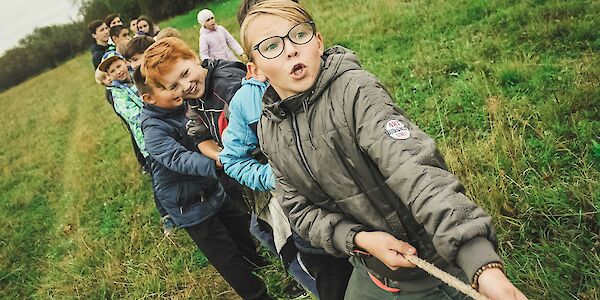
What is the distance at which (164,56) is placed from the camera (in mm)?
2932

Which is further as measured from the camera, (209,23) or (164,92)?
(209,23)

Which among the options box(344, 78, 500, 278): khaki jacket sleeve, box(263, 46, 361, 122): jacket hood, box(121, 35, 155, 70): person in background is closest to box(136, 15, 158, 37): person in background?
box(121, 35, 155, 70): person in background

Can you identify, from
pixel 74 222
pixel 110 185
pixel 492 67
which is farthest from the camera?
pixel 110 185

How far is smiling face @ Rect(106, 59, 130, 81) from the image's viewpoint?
16.9ft

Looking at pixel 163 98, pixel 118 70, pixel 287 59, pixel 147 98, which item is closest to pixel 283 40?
pixel 287 59

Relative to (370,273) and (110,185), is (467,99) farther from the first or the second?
(110,185)

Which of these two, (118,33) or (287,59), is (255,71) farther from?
(118,33)

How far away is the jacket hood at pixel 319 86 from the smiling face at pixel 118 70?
3.95 m

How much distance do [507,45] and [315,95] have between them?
14.6 ft

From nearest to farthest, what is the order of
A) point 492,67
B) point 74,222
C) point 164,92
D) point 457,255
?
point 457,255 < point 164,92 < point 492,67 < point 74,222

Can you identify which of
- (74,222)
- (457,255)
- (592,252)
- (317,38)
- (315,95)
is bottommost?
(74,222)

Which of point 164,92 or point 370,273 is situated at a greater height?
point 164,92

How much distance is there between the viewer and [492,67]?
15.8ft

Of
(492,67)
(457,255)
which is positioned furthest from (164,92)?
(492,67)
